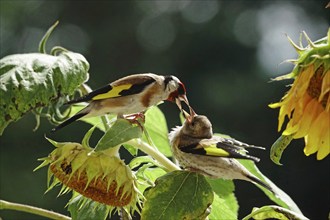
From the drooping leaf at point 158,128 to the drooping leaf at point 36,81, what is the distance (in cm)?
24

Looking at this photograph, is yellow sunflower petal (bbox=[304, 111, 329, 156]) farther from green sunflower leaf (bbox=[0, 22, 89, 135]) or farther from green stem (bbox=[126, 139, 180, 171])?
green sunflower leaf (bbox=[0, 22, 89, 135])

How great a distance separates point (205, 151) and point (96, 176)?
131 millimetres

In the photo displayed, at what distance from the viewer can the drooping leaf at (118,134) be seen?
938 millimetres

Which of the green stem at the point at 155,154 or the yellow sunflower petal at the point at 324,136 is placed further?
the green stem at the point at 155,154

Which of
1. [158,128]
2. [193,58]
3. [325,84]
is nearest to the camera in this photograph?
[325,84]

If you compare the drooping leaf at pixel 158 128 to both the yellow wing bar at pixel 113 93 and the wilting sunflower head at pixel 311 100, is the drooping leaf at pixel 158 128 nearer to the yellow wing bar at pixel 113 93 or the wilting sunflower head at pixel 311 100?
the yellow wing bar at pixel 113 93

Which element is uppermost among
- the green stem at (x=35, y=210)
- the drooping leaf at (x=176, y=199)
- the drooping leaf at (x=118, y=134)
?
the drooping leaf at (x=118, y=134)

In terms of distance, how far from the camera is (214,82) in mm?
7418

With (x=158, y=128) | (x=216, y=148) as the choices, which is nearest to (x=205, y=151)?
(x=216, y=148)

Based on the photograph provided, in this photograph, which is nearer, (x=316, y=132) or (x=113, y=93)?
(x=316, y=132)

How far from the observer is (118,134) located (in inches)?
37.3

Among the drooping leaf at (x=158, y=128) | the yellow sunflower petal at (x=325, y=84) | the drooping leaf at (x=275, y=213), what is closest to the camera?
the yellow sunflower petal at (x=325, y=84)

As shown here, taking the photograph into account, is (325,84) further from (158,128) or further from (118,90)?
(158,128)

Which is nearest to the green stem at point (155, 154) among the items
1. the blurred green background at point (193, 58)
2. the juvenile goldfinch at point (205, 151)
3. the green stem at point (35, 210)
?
the juvenile goldfinch at point (205, 151)
